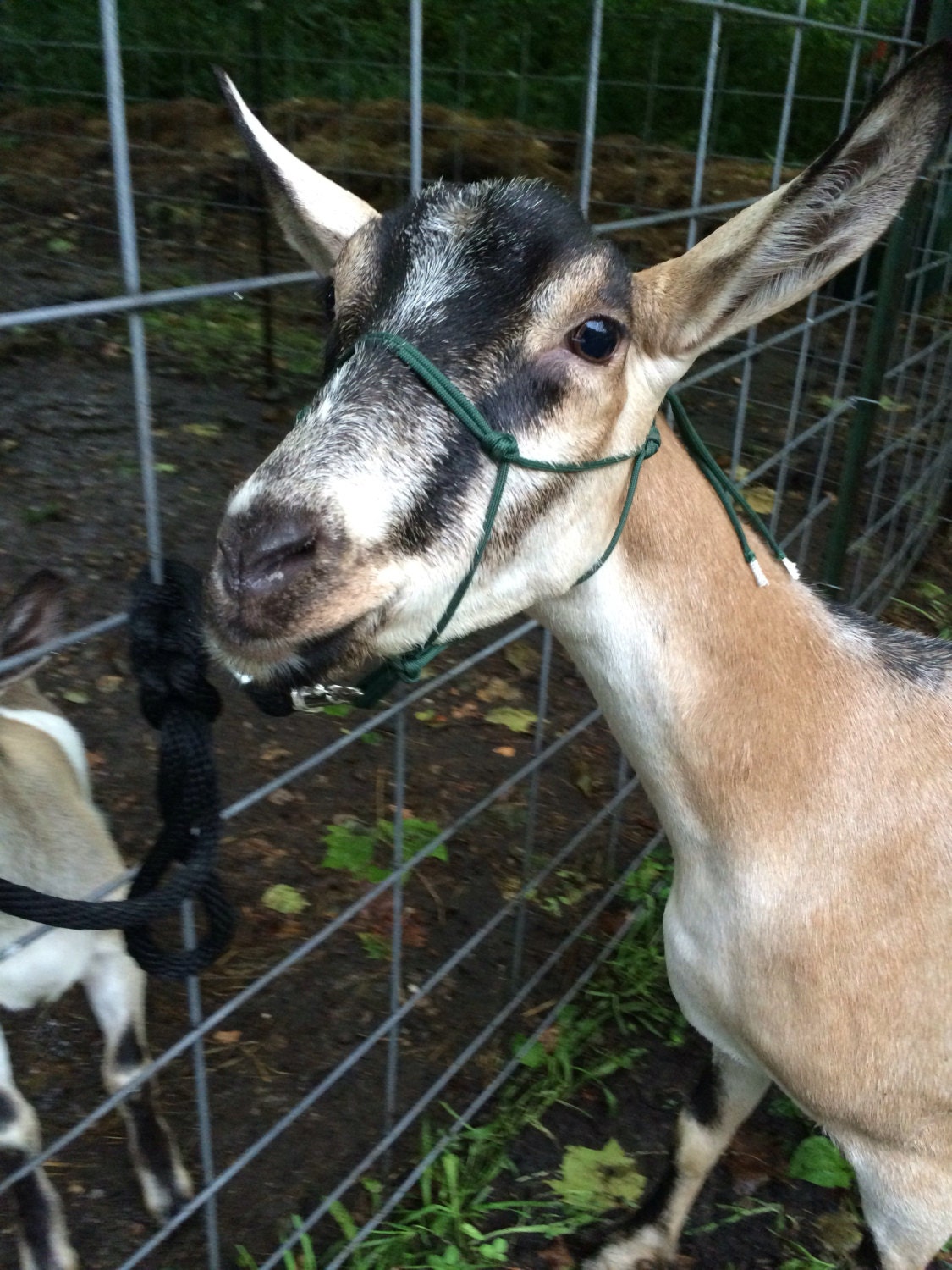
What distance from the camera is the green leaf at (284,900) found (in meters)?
3.00

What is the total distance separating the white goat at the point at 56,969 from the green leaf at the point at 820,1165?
1.49 meters

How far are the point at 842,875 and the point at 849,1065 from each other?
1.11 ft

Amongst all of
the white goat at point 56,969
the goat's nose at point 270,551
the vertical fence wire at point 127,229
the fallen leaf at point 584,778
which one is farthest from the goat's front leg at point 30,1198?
the fallen leaf at point 584,778

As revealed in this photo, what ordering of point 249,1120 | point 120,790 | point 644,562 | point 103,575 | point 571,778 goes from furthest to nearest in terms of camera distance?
point 103,575
point 571,778
point 120,790
point 249,1120
point 644,562

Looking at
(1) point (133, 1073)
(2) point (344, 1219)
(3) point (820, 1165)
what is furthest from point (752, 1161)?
(1) point (133, 1073)

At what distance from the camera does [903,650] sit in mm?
2070

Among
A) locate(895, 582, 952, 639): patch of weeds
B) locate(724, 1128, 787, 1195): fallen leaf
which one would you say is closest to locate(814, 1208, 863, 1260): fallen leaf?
locate(724, 1128, 787, 1195): fallen leaf

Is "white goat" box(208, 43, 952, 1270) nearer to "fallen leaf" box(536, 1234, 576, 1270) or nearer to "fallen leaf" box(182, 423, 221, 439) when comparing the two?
"fallen leaf" box(536, 1234, 576, 1270)

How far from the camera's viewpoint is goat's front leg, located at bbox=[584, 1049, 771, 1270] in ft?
7.63

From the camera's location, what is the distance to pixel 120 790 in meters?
3.33

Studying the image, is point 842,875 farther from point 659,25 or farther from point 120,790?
point 659,25

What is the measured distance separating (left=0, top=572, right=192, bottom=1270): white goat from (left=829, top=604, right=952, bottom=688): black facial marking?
153cm

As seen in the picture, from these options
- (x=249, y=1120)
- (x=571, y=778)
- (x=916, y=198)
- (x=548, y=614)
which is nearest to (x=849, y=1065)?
(x=548, y=614)

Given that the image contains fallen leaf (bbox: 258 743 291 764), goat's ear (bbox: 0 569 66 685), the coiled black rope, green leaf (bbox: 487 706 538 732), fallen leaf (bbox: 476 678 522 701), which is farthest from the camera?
fallen leaf (bbox: 476 678 522 701)
